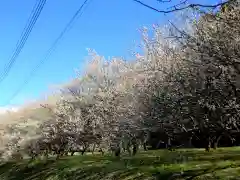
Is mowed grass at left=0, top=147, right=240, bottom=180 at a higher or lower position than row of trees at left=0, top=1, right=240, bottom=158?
lower

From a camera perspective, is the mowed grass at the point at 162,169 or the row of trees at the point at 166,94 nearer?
the row of trees at the point at 166,94

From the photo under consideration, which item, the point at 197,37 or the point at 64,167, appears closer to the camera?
the point at 197,37

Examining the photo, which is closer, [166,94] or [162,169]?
[166,94]

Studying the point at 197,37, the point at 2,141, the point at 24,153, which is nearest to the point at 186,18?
the point at 197,37

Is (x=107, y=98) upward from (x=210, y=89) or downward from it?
upward

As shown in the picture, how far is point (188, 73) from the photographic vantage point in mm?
16266

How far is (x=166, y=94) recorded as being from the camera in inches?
712

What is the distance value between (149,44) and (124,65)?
10.3 meters

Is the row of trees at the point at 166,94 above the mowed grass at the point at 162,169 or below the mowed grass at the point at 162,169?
above

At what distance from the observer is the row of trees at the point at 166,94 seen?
14172 mm

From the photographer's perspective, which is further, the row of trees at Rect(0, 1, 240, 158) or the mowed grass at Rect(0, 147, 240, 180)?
the mowed grass at Rect(0, 147, 240, 180)

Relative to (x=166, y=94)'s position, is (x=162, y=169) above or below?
below

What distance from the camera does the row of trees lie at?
14.2 metres

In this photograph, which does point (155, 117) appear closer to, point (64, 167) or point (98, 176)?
point (98, 176)
